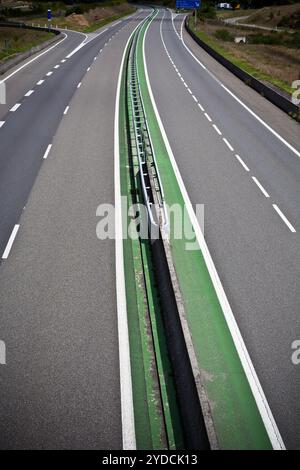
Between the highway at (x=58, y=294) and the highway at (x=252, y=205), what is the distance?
110 inches

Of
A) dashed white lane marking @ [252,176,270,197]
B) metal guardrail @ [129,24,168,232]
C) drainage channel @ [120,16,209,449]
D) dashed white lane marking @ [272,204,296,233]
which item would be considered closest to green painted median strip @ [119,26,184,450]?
drainage channel @ [120,16,209,449]

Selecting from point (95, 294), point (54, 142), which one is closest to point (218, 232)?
point (95, 294)

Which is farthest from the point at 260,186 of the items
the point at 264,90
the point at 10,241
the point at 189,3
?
the point at 189,3

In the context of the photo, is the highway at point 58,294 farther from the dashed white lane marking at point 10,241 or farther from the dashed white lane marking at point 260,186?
the dashed white lane marking at point 260,186

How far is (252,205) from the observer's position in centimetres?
1402

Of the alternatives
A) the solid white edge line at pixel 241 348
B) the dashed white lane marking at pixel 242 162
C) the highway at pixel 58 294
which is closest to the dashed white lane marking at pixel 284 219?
Result: the solid white edge line at pixel 241 348

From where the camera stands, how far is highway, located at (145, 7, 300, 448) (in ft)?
27.9

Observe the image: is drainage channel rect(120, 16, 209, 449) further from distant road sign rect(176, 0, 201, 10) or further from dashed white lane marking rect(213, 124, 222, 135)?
distant road sign rect(176, 0, 201, 10)

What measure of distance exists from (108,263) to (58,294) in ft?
5.49

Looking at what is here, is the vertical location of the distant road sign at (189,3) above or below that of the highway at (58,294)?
above

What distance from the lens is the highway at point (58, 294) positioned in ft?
22.5
